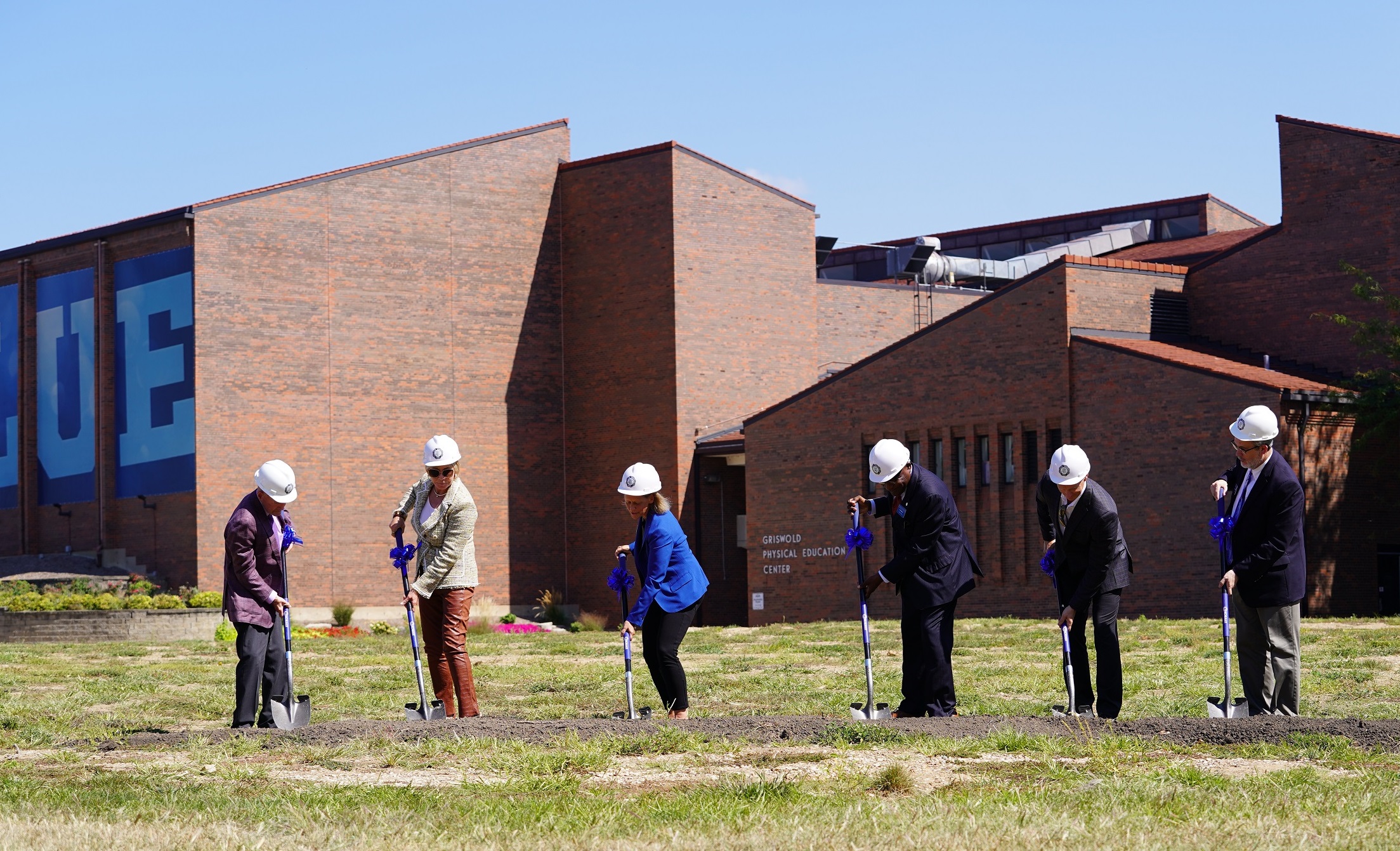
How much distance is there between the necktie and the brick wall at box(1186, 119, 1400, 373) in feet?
90.5

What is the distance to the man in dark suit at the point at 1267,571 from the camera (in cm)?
1159

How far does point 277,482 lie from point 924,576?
186 inches

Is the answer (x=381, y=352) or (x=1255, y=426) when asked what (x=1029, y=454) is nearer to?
(x=381, y=352)

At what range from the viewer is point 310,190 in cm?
4512

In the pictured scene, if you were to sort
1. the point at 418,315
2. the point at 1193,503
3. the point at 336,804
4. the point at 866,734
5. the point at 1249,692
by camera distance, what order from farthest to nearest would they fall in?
the point at 418,315
the point at 1193,503
the point at 1249,692
the point at 866,734
the point at 336,804

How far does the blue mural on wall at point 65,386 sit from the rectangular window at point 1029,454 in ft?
81.1

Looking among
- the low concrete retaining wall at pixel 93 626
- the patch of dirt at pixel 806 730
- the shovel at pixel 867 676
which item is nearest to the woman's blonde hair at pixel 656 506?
the shovel at pixel 867 676

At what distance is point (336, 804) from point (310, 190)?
39105 mm

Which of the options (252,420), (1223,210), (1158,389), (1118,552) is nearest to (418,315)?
(252,420)

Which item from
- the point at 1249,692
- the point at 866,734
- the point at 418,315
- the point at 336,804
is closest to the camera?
the point at 336,804

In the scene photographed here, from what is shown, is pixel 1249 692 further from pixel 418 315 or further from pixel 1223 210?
pixel 1223 210

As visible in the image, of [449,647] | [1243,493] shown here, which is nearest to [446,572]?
[449,647]

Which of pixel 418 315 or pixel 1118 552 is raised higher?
pixel 418 315

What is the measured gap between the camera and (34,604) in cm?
3356
